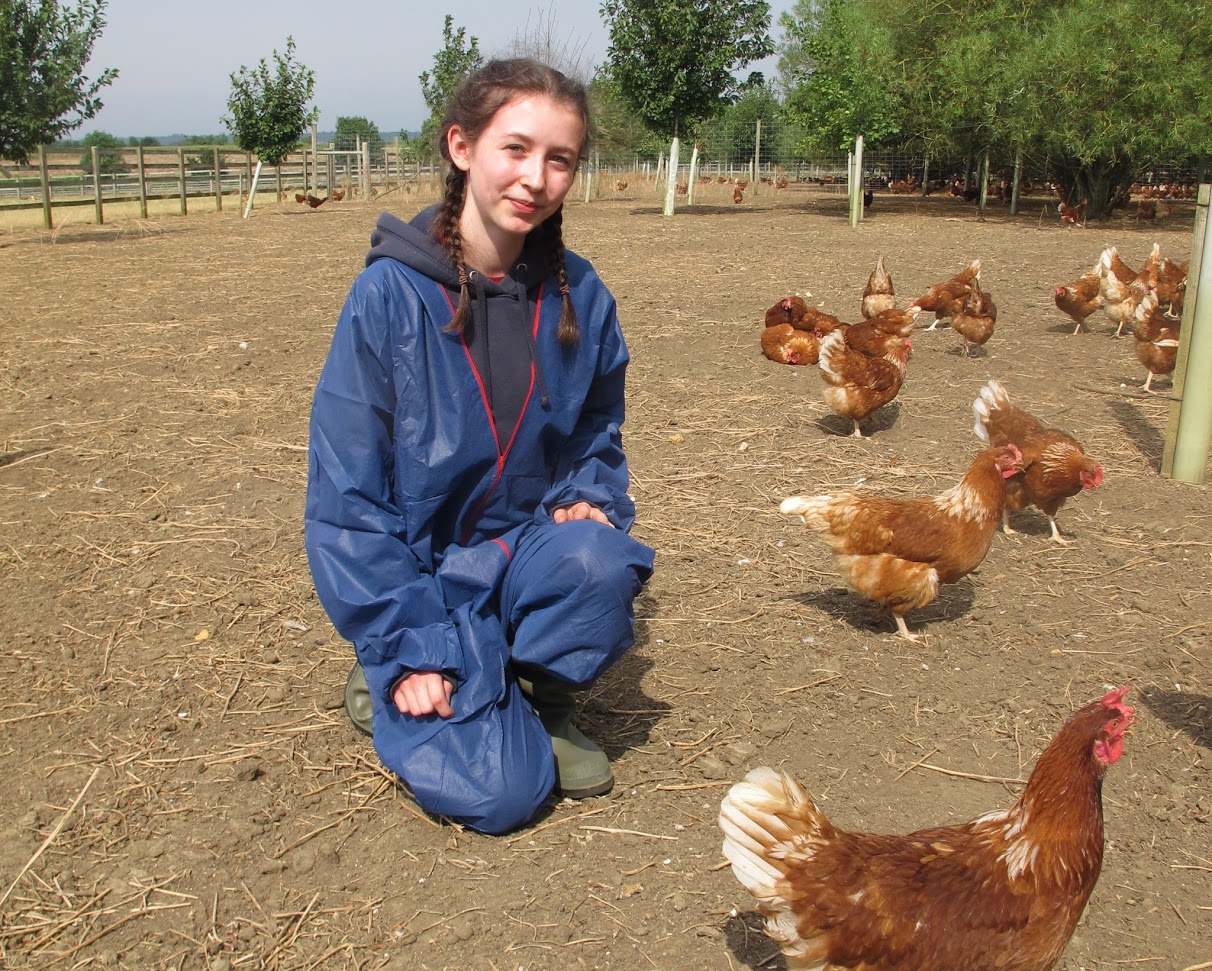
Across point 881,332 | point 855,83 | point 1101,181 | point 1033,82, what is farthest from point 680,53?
point 881,332

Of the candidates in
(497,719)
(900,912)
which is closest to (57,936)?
(497,719)

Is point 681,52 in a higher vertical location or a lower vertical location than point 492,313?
higher

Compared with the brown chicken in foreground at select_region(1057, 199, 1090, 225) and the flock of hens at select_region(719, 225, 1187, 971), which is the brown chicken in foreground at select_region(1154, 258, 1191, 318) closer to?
the flock of hens at select_region(719, 225, 1187, 971)

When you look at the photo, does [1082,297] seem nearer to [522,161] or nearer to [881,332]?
[881,332]

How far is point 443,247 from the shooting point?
8.91ft

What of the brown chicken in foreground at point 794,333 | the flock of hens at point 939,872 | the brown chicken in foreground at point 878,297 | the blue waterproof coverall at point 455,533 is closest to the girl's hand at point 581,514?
the blue waterproof coverall at point 455,533

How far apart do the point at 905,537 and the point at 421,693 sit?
2.13 meters

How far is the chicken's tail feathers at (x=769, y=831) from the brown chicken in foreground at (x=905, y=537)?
188 centimetres

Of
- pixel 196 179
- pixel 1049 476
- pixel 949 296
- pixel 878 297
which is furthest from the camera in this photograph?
pixel 196 179

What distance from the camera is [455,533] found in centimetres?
282

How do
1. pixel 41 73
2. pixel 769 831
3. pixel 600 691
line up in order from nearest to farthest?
1. pixel 769 831
2. pixel 600 691
3. pixel 41 73

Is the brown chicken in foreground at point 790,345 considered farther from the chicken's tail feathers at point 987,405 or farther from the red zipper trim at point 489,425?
the red zipper trim at point 489,425

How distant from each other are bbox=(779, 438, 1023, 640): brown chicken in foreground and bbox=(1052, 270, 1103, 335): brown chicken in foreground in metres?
5.88

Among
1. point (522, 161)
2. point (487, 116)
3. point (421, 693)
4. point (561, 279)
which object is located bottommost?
point (421, 693)
